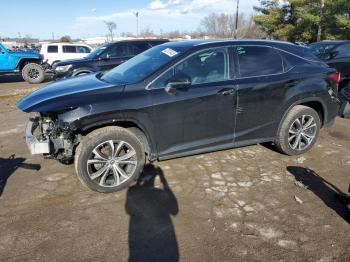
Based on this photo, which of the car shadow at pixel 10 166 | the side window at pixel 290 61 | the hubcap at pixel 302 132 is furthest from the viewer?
the hubcap at pixel 302 132

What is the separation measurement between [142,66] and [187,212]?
2.03 m

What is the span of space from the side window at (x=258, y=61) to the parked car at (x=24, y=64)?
12400 mm

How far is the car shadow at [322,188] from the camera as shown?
3.63 metres

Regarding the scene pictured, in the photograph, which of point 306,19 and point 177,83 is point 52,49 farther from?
point 306,19

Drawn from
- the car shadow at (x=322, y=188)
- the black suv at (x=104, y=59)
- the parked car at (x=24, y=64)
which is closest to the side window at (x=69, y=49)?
the parked car at (x=24, y=64)

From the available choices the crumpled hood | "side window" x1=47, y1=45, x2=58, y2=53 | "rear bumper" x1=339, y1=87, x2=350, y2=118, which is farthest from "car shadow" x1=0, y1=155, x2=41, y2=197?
"side window" x1=47, y1=45, x2=58, y2=53

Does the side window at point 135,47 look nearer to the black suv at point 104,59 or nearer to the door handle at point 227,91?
the black suv at point 104,59

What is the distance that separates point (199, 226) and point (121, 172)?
3.89 ft

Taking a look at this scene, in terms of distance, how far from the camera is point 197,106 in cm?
409

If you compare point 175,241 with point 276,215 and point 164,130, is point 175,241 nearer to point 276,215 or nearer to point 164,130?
point 276,215

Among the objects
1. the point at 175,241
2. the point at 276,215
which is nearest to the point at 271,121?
the point at 276,215

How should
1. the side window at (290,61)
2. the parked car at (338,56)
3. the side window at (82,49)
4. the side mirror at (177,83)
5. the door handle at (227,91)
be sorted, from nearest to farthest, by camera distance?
the side mirror at (177,83), the door handle at (227,91), the side window at (290,61), the parked car at (338,56), the side window at (82,49)

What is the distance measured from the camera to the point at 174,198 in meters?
3.82

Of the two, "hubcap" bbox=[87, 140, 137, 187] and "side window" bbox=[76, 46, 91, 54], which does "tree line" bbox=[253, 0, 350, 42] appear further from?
"hubcap" bbox=[87, 140, 137, 187]
